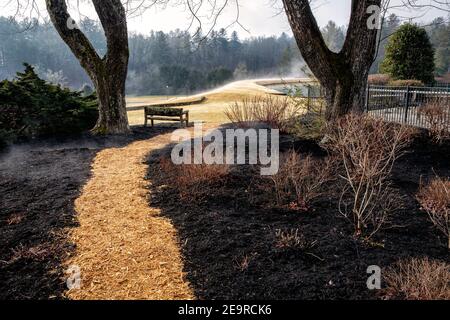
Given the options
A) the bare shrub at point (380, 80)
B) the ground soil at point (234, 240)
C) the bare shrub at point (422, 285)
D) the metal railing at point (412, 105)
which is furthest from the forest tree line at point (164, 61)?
the bare shrub at point (422, 285)

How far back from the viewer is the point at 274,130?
1030 centimetres

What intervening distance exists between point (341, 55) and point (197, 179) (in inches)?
180

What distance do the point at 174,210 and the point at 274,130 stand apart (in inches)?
217

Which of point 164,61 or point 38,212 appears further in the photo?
point 164,61

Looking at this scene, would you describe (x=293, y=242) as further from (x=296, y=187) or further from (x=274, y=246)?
(x=296, y=187)

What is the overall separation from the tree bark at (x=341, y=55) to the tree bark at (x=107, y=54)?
545cm

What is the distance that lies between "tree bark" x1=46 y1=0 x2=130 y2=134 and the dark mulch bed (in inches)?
244

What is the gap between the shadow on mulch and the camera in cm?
376

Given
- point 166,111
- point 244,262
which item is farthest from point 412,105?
point 244,262

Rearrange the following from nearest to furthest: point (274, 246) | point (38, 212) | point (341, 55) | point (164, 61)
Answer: point (274, 246) → point (38, 212) → point (341, 55) → point (164, 61)

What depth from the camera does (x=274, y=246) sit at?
13.8 ft

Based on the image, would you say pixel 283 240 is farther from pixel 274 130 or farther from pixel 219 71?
pixel 219 71

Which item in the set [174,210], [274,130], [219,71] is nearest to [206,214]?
[174,210]

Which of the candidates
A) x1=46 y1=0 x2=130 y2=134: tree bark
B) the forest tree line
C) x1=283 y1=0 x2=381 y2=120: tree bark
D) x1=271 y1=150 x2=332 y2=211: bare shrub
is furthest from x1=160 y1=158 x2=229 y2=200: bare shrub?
the forest tree line
